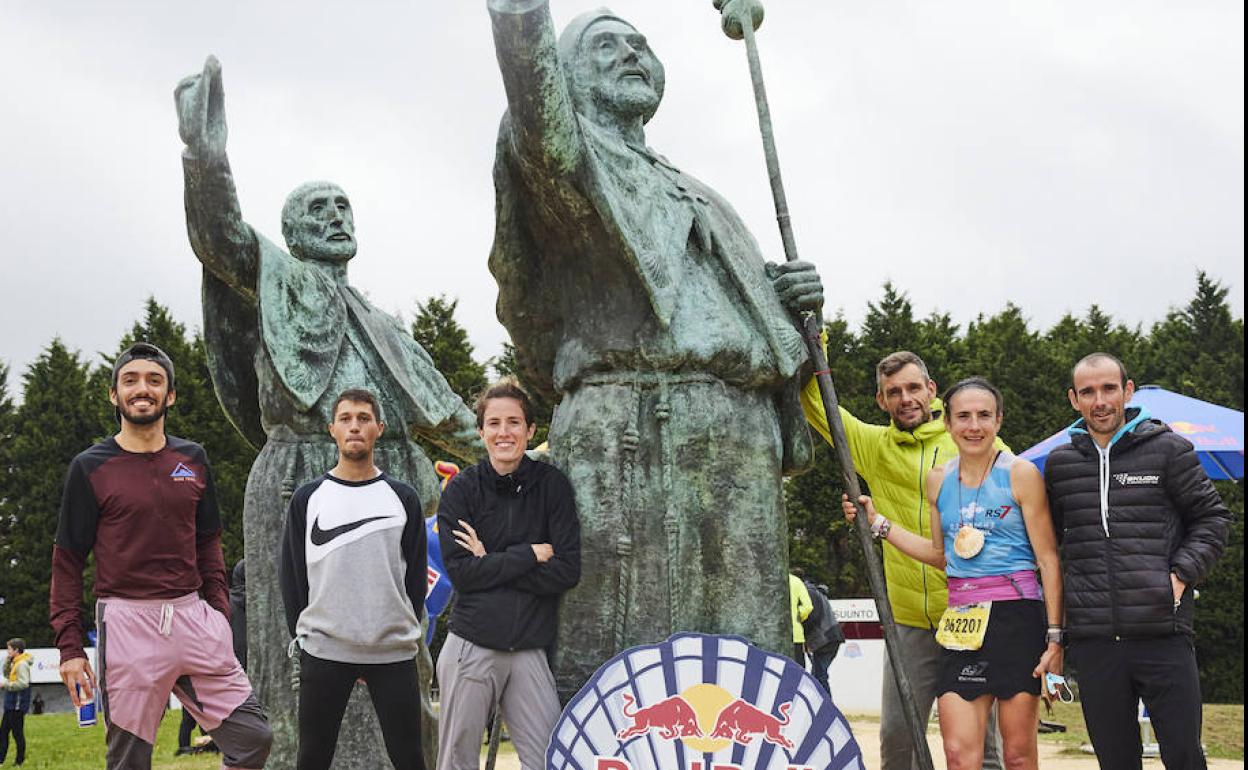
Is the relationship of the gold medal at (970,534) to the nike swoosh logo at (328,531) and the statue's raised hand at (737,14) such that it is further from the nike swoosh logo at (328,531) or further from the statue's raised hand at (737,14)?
the nike swoosh logo at (328,531)

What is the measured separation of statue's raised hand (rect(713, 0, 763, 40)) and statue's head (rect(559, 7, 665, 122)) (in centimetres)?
36

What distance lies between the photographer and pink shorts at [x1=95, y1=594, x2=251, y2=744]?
430 cm

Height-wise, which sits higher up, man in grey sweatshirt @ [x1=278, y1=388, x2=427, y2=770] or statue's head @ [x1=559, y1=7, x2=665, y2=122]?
statue's head @ [x1=559, y1=7, x2=665, y2=122]

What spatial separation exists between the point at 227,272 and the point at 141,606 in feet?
6.75

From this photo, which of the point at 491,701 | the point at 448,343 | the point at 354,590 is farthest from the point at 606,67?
the point at 448,343

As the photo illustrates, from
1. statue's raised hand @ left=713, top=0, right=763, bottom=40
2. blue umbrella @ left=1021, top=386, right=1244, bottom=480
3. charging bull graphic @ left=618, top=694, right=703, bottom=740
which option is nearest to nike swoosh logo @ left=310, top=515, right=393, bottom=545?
charging bull graphic @ left=618, top=694, right=703, bottom=740

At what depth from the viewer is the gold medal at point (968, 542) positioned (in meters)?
4.25

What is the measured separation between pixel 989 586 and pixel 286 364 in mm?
3342

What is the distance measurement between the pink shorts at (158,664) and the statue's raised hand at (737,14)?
8.74ft

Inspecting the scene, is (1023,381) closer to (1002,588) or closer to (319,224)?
(319,224)

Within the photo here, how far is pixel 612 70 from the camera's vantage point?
14.3 feet

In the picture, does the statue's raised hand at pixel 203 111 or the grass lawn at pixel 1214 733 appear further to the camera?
the grass lawn at pixel 1214 733

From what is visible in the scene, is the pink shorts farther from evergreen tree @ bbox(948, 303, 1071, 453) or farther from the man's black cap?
evergreen tree @ bbox(948, 303, 1071, 453)

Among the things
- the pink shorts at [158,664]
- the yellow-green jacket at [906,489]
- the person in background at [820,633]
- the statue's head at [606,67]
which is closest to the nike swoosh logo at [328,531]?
the pink shorts at [158,664]
